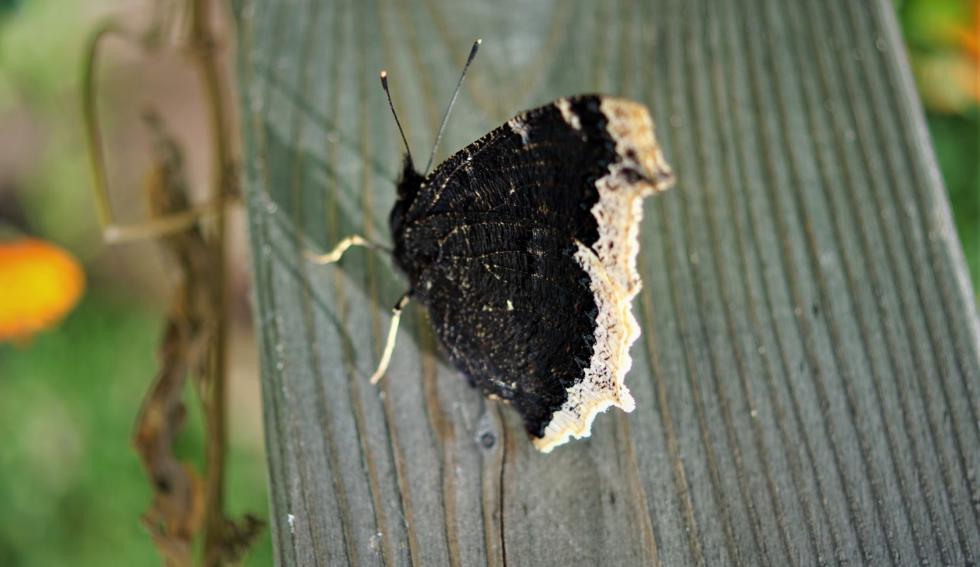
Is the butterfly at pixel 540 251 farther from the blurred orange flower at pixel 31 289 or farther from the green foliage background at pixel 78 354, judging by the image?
the blurred orange flower at pixel 31 289

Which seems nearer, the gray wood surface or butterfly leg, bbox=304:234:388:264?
the gray wood surface

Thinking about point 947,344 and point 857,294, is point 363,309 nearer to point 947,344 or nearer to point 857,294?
point 857,294

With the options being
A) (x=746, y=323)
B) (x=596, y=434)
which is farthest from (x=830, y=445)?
(x=596, y=434)

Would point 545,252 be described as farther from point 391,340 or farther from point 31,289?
point 31,289

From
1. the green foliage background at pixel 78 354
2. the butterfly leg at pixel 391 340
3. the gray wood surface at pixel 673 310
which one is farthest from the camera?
the green foliage background at pixel 78 354

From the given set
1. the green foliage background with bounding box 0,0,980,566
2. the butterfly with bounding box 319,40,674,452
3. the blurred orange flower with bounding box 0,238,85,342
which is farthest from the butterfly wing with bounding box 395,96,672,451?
the blurred orange flower with bounding box 0,238,85,342

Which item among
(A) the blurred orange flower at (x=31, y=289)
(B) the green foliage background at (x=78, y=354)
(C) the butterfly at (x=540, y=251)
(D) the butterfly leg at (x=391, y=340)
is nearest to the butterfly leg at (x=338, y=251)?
(C) the butterfly at (x=540, y=251)

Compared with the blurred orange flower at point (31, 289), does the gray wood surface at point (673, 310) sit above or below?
below

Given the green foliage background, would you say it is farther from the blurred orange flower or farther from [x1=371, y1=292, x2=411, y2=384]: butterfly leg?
[x1=371, y1=292, x2=411, y2=384]: butterfly leg
